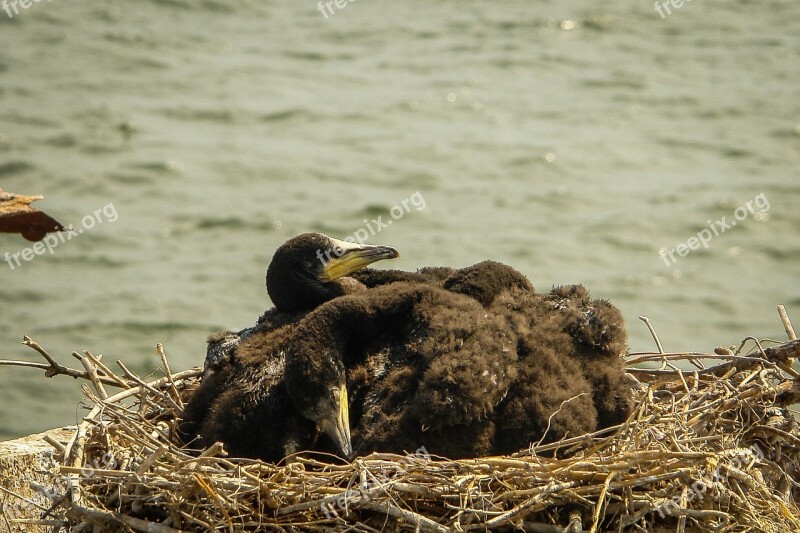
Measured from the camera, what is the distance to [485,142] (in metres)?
15.1

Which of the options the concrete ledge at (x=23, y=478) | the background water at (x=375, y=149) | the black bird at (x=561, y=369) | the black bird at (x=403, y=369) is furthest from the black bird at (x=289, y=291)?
the background water at (x=375, y=149)

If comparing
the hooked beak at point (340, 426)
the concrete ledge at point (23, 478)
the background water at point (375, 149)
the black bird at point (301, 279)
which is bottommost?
the background water at point (375, 149)

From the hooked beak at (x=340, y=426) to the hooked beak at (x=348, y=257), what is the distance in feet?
3.00

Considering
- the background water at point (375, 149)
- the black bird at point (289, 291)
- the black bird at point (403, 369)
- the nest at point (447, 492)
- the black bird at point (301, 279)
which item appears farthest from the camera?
the background water at point (375, 149)

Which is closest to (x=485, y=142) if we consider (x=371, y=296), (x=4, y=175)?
(x=4, y=175)

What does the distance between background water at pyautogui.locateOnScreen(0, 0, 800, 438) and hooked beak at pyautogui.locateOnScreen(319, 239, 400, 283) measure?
6116 mm

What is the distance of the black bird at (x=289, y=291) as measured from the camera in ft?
17.1

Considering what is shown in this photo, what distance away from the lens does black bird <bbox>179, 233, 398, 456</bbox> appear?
520 cm

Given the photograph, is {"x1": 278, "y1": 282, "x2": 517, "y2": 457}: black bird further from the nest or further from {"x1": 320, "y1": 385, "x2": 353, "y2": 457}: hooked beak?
the nest

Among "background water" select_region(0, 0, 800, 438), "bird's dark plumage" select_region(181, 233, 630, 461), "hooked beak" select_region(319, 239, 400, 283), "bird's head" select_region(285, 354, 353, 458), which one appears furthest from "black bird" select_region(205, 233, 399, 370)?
"background water" select_region(0, 0, 800, 438)

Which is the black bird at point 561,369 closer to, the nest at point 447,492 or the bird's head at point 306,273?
the nest at point 447,492

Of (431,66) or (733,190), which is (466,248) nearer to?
(733,190)

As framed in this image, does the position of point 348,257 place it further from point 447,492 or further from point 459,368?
point 447,492

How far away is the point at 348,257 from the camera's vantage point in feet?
18.7
